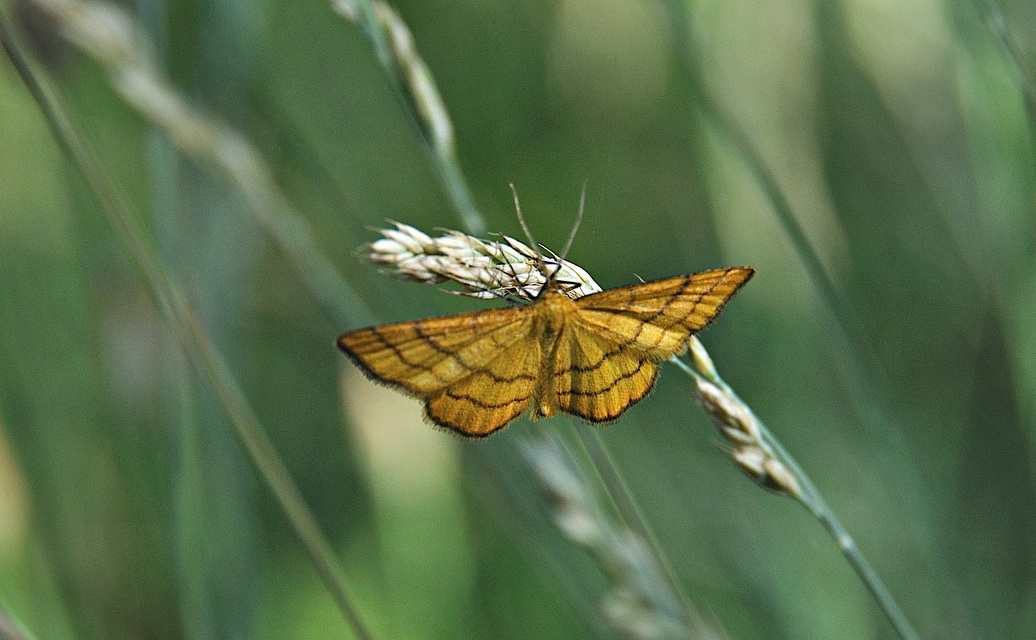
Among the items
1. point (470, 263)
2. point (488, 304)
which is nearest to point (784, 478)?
point (470, 263)

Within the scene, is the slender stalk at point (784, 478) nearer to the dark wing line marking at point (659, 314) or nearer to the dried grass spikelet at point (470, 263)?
the dark wing line marking at point (659, 314)

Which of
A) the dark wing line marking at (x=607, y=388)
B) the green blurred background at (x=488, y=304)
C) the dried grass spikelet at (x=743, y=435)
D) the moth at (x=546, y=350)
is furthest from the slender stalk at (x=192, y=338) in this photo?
the dried grass spikelet at (x=743, y=435)

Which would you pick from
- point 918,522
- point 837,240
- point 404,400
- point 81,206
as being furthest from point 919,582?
point 81,206

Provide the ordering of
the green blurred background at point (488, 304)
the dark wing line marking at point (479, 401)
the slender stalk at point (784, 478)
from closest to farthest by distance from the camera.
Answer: the slender stalk at point (784, 478), the dark wing line marking at point (479, 401), the green blurred background at point (488, 304)

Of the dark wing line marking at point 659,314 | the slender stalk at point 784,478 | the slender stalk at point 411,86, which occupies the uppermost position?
the slender stalk at point 411,86

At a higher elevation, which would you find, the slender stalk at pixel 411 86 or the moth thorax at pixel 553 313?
the slender stalk at pixel 411 86

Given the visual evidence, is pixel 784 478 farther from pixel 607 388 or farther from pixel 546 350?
pixel 546 350
